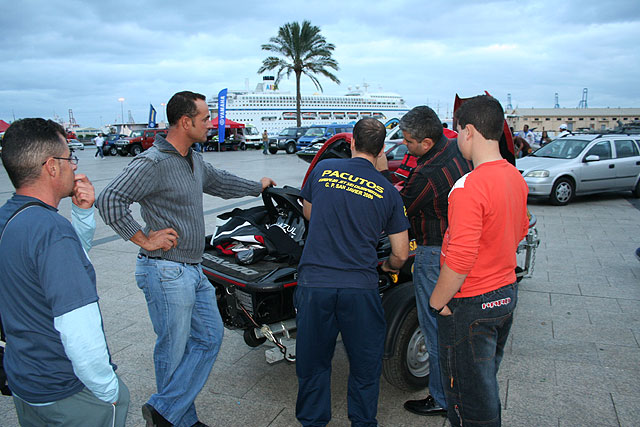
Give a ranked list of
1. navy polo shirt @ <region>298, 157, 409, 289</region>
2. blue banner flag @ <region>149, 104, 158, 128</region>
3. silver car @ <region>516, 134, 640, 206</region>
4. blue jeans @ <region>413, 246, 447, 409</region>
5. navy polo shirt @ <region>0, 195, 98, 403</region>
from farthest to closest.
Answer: blue banner flag @ <region>149, 104, 158, 128</region>, silver car @ <region>516, 134, 640, 206</region>, blue jeans @ <region>413, 246, 447, 409</region>, navy polo shirt @ <region>298, 157, 409, 289</region>, navy polo shirt @ <region>0, 195, 98, 403</region>

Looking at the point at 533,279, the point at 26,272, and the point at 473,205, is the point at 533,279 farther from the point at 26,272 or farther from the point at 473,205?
the point at 26,272

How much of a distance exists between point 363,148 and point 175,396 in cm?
176

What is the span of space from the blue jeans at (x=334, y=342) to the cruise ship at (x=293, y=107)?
66.9m

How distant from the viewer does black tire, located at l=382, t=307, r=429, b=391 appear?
2996 millimetres

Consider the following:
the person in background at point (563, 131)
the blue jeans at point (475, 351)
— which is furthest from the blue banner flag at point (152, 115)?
the blue jeans at point (475, 351)

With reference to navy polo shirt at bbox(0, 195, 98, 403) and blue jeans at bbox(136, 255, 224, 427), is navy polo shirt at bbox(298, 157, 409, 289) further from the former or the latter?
navy polo shirt at bbox(0, 195, 98, 403)

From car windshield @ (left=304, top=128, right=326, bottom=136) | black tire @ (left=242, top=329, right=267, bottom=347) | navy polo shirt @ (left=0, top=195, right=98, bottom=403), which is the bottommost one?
black tire @ (left=242, top=329, right=267, bottom=347)

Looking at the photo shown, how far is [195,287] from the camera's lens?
2584mm

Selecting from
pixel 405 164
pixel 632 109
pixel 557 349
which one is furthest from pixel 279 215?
pixel 632 109

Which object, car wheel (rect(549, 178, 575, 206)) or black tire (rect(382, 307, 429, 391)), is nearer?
black tire (rect(382, 307, 429, 391))

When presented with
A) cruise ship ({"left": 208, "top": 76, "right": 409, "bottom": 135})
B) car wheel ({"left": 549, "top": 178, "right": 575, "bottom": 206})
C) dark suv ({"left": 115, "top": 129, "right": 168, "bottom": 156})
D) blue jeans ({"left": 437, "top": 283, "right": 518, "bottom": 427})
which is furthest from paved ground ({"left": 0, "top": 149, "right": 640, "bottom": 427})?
cruise ship ({"left": 208, "top": 76, "right": 409, "bottom": 135})

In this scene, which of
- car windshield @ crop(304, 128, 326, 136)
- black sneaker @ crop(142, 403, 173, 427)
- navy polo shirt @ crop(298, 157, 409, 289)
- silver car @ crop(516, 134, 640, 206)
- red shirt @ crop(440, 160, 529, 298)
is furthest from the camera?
car windshield @ crop(304, 128, 326, 136)

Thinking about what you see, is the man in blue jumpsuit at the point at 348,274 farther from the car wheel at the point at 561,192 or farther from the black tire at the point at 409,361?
the car wheel at the point at 561,192

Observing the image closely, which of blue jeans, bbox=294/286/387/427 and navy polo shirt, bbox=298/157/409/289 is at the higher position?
navy polo shirt, bbox=298/157/409/289
